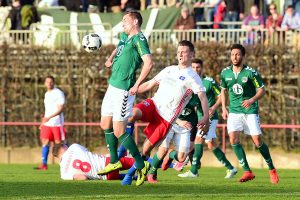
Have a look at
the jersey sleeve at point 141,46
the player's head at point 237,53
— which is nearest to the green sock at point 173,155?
the player's head at point 237,53

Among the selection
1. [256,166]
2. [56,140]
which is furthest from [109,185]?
[256,166]

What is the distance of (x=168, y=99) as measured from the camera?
18.3 meters

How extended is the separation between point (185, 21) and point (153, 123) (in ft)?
46.2

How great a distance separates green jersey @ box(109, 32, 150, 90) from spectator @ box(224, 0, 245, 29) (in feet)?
47.3

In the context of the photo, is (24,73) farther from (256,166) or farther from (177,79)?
(177,79)

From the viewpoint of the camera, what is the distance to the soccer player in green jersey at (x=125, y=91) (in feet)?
57.8

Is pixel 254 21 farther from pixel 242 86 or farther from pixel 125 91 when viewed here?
pixel 125 91

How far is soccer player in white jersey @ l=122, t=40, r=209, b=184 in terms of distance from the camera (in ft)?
58.9

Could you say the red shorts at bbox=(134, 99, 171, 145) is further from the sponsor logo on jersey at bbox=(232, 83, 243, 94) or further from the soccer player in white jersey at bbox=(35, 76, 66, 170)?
the soccer player in white jersey at bbox=(35, 76, 66, 170)

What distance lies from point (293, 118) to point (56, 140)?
6.66 m

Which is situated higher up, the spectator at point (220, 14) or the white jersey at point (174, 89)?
the spectator at point (220, 14)

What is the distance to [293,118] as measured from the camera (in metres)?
30.7

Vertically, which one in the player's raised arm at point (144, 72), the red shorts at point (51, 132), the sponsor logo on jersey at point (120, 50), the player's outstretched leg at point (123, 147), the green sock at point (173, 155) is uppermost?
the sponsor logo on jersey at point (120, 50)

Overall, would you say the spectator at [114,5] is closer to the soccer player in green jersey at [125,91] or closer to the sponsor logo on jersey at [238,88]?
the sponsor logo on jersey at [238,88]
